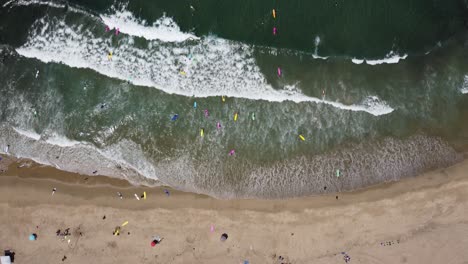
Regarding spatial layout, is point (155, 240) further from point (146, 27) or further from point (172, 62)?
point (146, 27)

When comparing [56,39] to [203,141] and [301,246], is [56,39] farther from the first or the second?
[301,246]

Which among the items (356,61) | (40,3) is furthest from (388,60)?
(40,3)

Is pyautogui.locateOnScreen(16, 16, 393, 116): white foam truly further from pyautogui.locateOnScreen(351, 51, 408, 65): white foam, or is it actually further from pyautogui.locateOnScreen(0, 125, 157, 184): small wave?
pyautogui.locateOnScreen(0, 125, 157, 184): small wave

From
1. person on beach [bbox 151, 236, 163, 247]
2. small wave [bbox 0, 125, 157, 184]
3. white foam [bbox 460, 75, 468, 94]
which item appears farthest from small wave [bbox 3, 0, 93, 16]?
white foam [bbox 460, 75, 468, 94]

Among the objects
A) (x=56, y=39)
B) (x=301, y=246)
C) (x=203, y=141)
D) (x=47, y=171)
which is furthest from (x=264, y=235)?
(x=56, y=39)

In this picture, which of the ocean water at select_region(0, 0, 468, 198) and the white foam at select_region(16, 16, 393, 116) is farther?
the white foam at select_region(16, 16, 393, 116)

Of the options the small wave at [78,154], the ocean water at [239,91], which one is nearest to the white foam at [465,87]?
A: the ocean water at [239,91]
